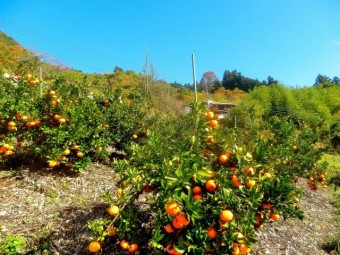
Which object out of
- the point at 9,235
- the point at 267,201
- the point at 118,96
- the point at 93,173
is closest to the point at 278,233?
the point at 267,201

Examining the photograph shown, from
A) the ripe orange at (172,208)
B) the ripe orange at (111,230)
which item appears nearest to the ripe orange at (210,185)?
the ripe orange at (172,208)

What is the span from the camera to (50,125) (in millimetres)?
4902

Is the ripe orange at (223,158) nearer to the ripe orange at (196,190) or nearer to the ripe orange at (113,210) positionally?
the ripe orange at (196,190)

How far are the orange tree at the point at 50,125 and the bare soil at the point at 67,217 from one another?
29cm

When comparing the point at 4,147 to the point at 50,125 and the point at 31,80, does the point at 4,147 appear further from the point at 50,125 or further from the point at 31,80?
the point at 31,80

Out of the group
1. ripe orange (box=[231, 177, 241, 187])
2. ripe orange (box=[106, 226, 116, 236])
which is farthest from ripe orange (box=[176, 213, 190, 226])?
ripe orange (box=[106, 226, 116, 236])

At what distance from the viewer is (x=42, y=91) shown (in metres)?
5.49

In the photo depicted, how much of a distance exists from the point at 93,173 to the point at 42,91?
1753 millimetres

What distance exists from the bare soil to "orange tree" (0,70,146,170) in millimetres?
291

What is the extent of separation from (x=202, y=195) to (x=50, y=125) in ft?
10.6

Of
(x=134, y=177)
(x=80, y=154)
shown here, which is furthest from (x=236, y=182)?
(x=80, y=154)

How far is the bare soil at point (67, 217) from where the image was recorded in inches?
129

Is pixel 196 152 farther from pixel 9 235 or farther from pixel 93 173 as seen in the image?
pixel 93 173

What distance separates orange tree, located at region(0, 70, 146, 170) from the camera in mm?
4516
